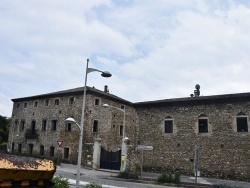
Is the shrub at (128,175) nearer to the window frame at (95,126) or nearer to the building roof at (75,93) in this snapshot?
the window frame at (95,126)

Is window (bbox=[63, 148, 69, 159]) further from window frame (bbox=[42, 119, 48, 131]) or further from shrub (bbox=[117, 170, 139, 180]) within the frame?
shrub (bbox=[117, 170, 139, 180])

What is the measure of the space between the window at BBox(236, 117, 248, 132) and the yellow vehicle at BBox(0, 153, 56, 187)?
791 inches

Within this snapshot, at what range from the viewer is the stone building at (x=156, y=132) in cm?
2211

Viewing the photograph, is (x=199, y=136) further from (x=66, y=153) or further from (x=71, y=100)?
(x=71, y=100)

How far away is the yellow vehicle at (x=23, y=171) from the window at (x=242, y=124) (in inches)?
791

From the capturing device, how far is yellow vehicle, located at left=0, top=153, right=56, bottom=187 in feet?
14.7

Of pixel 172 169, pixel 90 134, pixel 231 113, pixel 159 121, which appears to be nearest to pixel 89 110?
pixel 90 134

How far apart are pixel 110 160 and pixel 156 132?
5.22 metres

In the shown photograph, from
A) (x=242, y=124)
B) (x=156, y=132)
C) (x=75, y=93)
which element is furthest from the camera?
(x=75, y=93)

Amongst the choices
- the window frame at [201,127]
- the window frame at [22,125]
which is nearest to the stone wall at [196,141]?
the window frame at [201,127]

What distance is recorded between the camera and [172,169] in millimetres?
24156

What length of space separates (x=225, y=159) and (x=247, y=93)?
5771mm

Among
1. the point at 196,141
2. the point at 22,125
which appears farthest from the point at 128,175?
the point at 22,125

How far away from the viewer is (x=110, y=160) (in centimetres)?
2533
